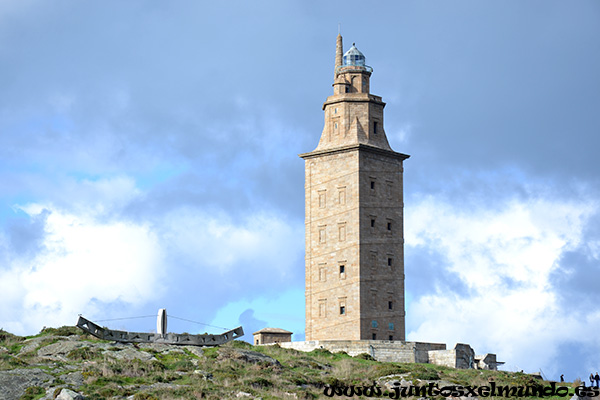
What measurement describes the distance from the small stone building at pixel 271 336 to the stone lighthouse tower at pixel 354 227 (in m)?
7.31

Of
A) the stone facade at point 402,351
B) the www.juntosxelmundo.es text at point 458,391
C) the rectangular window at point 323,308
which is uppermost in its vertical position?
the rectangular window at point 323,308

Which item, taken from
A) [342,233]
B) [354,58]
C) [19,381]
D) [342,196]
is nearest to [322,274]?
[342,233]

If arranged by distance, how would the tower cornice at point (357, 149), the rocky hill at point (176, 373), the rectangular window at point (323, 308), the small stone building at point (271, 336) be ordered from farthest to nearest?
1. the small stone building at point (271, 336)
2. the tower cornice at point (357, 149)
3. the rectangular window at point (323, 308)
4. the rocky hill at point (176, 373)

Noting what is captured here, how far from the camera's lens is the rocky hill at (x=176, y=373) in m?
47.4

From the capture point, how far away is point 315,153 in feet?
249

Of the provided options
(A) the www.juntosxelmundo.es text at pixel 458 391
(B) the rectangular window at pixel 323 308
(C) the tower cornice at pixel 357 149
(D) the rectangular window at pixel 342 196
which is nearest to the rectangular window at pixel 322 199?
(D) the rectangular window at pixel 342 196

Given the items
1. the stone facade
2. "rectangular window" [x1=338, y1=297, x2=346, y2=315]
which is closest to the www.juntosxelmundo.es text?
the stone facade

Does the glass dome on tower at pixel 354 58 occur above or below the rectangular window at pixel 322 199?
above

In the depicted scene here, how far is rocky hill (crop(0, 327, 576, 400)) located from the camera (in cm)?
4744

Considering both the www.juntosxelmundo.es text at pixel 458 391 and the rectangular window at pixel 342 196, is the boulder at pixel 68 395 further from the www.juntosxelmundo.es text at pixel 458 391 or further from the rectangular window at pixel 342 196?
the rectangular window at pixel 342 196

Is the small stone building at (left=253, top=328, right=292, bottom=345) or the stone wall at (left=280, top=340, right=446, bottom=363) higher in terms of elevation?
the small stone building at (left=253, top=328, right=292, bottom=345)

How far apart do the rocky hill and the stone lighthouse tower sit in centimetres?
847

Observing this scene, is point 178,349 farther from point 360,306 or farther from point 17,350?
point 360,306

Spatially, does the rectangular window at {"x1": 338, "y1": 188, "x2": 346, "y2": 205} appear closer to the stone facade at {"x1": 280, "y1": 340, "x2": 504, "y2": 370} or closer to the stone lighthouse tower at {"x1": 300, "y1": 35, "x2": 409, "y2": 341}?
the stone lighthouse tower at {"x1": 300, "y1": 35, "x2": 409, "y2": 341}
